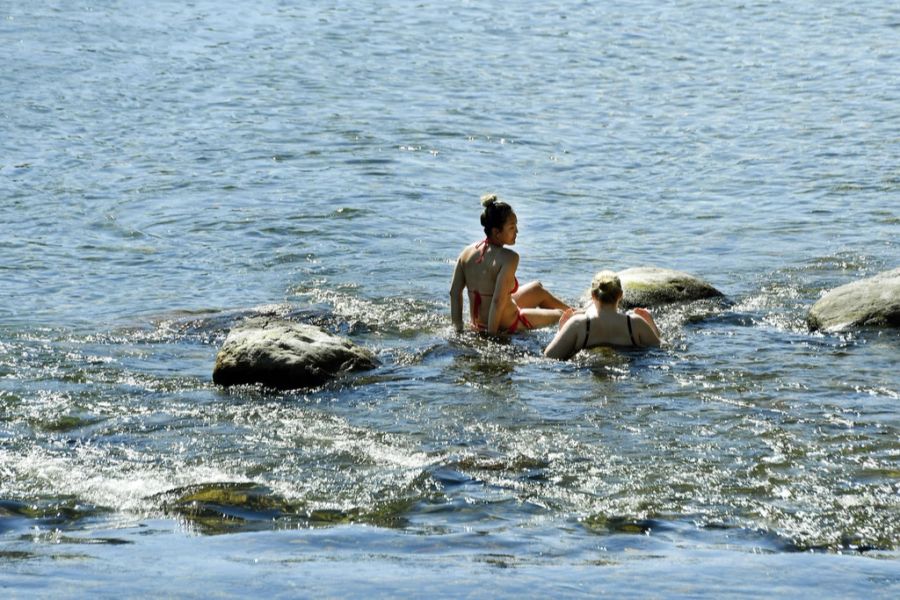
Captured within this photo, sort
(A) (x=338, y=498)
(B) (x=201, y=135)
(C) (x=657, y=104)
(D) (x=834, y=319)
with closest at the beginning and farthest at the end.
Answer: (A) (x=338, y=498)
(D) (x=834, y=319)
(B) (x=201, y=135)
(C) (x=657, y=104)

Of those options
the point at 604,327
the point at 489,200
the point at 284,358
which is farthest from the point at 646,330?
the point at 284,358

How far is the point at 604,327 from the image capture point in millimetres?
12422

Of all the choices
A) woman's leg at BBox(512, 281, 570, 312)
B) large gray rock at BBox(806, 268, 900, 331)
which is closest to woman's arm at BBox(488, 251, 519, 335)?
woman's leg at BBox(512, 281, 570, 312)

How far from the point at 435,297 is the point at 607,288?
9.83ft

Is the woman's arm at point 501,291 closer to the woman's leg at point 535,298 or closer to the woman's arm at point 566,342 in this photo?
the woman's leg at point 535,298

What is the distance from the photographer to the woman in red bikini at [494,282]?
13227 millimetres

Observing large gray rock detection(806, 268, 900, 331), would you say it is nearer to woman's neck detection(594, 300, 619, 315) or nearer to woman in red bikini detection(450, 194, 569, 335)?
woman's neck detection(594, 300, 619, 315)

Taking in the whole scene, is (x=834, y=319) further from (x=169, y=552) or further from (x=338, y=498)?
(x=169, y=552)

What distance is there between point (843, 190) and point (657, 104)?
6797 millimetres

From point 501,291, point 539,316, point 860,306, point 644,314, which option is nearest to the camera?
point 644,314

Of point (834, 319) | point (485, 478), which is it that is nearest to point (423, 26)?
point (834, 319)

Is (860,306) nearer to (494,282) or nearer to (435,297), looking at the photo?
(494,282)

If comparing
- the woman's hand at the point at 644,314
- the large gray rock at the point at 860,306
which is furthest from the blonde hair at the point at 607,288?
the large gray rock at the point at 860,306

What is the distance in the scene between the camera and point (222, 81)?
2802 cm
